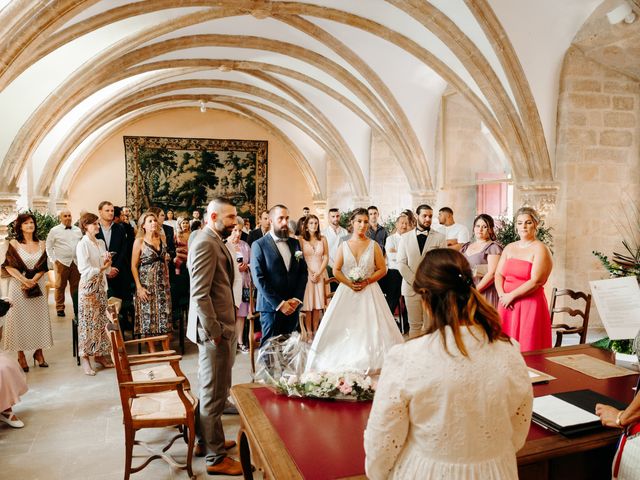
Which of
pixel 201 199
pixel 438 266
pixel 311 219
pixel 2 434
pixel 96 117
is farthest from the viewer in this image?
pixel 201 199

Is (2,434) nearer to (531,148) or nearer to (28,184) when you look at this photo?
(531,148)

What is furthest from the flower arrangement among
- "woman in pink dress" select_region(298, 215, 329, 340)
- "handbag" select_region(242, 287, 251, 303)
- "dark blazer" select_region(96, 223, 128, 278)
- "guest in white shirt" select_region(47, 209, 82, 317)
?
"guest in white shirt" select_region(47, 209, 82, 317)

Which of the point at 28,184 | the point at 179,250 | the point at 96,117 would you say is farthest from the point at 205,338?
the point at 28,184

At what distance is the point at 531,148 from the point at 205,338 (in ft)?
21.2

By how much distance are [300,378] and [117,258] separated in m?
5.02

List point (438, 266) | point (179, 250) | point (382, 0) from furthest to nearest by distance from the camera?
point (382, 0), point (179, 250), point (438, 266)

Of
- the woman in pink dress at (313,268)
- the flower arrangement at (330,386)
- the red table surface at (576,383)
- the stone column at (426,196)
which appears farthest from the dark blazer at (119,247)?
the stone column at (426,196)

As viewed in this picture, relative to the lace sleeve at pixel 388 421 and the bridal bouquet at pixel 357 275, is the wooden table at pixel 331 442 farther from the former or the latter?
the bridal bouquet at pixel 357 275

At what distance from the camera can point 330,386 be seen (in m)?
2.35

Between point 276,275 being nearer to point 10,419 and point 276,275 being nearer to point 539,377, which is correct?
point 10,419

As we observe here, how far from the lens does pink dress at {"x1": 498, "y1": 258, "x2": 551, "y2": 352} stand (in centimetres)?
408

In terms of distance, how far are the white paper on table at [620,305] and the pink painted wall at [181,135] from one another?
1506 cm

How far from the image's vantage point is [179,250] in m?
6.86

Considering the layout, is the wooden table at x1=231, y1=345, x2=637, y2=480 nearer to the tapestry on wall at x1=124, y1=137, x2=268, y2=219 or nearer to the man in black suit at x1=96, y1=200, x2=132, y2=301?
the man in black suit at x1=96, y1=200, x2=132, y2=301
